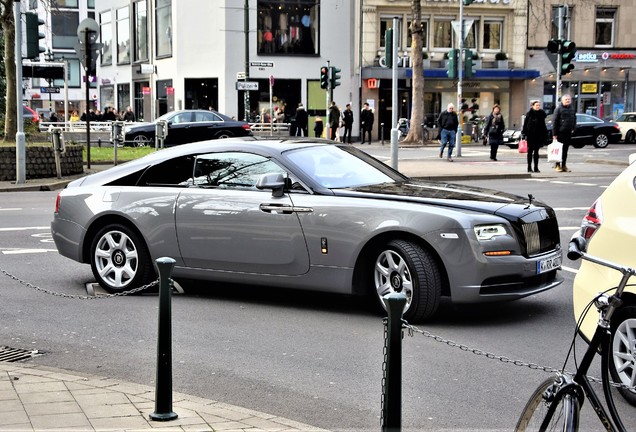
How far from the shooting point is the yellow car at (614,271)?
528 cm

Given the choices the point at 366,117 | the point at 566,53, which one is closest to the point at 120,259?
the point at 566,53

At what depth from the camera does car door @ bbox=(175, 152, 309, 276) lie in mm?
8156

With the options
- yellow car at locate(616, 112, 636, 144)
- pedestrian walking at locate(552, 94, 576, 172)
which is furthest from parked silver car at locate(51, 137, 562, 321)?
yellow car at locate(616, 112, 636, 144)

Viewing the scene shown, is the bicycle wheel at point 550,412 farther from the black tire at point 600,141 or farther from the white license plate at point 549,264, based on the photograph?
the black tire at point 600,141

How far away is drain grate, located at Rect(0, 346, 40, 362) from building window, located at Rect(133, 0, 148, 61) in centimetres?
5000

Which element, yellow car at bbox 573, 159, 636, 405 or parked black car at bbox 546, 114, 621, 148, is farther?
parked black car at bbox 546, 114, 621, 148

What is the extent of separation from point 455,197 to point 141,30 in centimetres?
5081

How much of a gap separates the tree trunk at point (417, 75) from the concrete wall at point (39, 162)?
69.8 feet

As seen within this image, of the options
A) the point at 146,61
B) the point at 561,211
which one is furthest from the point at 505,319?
the point at 146,61

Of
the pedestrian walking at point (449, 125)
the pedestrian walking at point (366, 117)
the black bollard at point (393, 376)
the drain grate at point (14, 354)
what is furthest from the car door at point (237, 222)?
the pedestrian walking at point (366, 117)

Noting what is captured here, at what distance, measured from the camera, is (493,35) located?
177 feet

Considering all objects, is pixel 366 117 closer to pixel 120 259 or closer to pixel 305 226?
pixel 120 259

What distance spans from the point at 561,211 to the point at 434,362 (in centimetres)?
1023

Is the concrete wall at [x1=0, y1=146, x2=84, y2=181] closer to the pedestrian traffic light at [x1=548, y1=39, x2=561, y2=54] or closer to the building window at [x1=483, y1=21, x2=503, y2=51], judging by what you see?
the pedestrian traffic light at [x1=548, y1=39, x2=561, y2=54]
